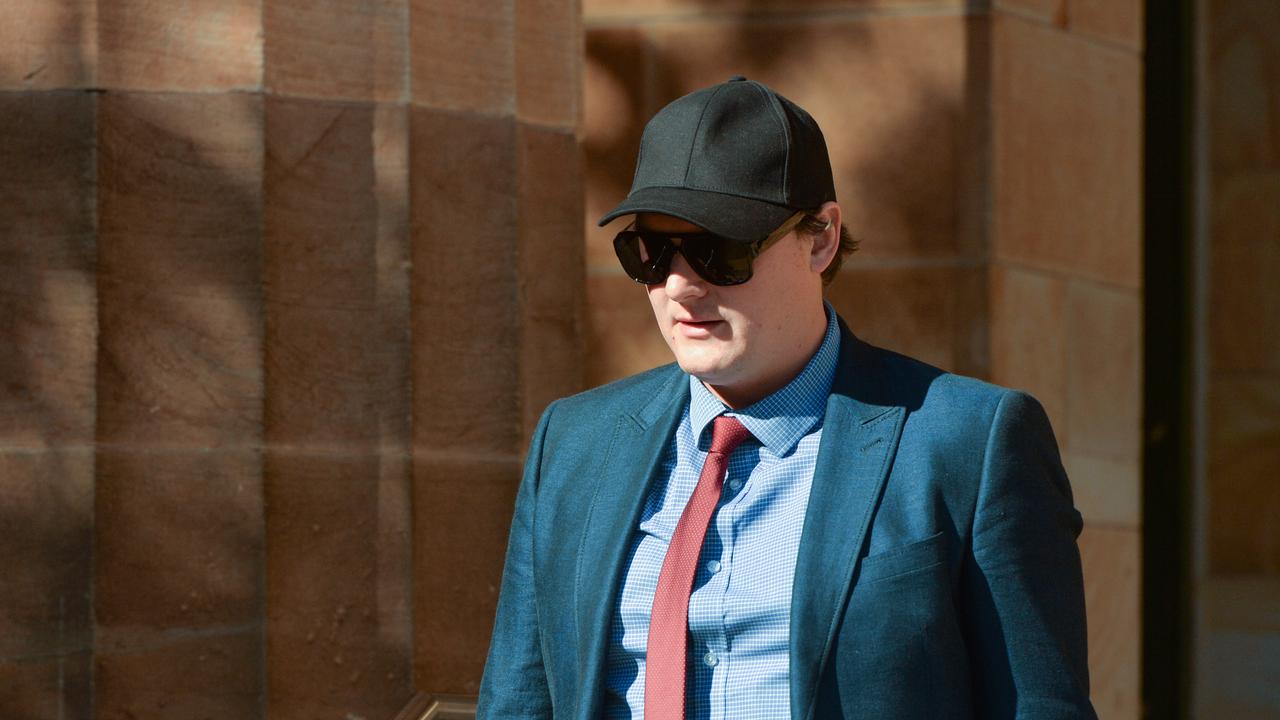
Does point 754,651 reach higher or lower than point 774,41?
lower

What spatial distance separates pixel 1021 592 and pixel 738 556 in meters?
0.38

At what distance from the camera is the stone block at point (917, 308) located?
5453mm

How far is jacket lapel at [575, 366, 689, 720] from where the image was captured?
2.37m

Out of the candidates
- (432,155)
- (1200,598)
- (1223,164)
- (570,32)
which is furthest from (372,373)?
(1223,164)

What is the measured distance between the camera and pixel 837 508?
232 centimetres

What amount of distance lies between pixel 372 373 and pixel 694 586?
1814 mm

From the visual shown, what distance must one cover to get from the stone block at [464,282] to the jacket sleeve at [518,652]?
4.57 feet

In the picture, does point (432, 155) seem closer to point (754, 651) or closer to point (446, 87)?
point (446, 87)

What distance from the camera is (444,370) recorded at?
13.3 feet

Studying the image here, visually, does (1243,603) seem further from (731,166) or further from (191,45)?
(731,166)

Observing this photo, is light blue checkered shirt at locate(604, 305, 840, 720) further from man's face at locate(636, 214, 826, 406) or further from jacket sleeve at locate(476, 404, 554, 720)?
jacket sleeve at locate(476, 404, 554, 720)

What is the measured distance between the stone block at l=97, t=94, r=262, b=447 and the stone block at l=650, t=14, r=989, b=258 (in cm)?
221

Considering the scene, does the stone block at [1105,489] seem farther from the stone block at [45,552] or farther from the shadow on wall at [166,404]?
the stone block at [45,552]

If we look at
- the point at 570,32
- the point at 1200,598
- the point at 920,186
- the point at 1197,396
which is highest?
the point at 570,32
